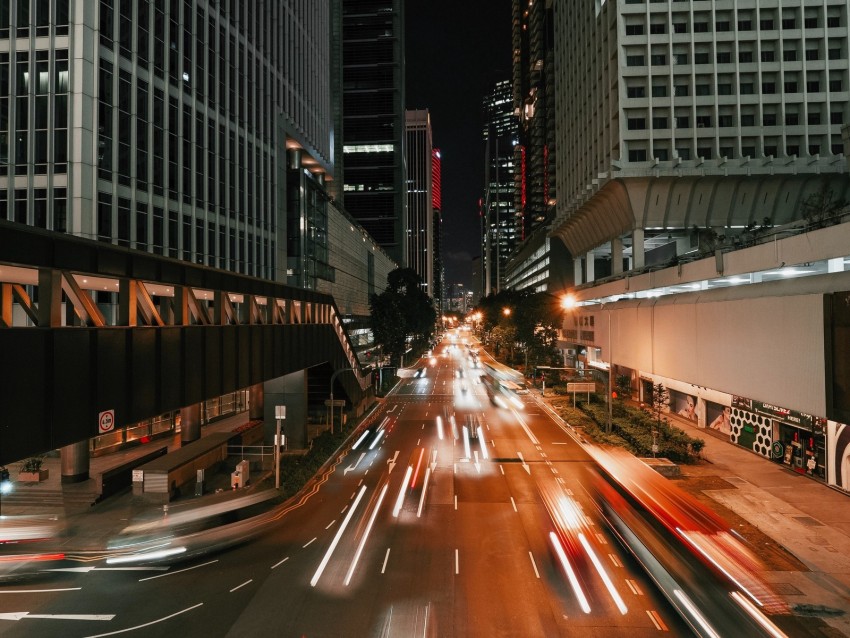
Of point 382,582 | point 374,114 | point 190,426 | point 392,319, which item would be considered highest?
point 374,114

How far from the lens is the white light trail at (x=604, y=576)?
12789 mm

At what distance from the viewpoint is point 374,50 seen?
14025 centimetres

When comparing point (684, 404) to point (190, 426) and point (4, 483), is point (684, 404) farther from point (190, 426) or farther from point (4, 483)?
point (4, 483)

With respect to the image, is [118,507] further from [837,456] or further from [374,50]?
[374,50]

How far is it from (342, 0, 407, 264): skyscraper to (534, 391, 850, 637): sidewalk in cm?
12794

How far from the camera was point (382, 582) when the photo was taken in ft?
46.0

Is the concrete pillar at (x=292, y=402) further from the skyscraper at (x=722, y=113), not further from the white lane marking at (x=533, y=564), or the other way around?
the skyscraper at (x=722, y=113)

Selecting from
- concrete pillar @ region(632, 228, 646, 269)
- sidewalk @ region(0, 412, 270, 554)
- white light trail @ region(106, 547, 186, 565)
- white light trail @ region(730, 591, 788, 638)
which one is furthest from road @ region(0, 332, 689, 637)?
concrete pillar @ region(632, 228, 646, 269)

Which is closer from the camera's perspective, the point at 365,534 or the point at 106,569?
the point at 106,569

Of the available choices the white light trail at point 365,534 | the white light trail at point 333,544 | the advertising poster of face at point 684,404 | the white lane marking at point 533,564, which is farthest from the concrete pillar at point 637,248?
the white lane marking at point 533,564

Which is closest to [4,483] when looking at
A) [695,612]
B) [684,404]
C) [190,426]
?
[190,426]

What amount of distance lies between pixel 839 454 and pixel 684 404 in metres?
17.0

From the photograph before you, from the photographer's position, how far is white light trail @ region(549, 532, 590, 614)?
1284 cm

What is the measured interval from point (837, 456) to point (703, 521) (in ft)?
Answer: 29.4
